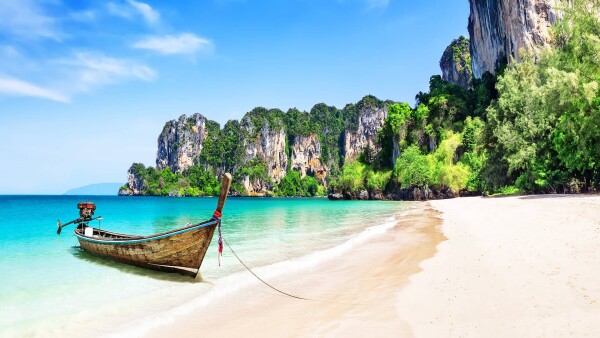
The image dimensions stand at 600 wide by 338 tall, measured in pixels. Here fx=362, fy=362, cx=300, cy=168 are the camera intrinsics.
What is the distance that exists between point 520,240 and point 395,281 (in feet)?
17.1

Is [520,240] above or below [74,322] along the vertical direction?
above

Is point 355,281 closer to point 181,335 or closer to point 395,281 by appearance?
point 395,281

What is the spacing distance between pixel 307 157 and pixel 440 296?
599ft

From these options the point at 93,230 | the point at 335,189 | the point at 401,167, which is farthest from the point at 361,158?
the point at 93,230

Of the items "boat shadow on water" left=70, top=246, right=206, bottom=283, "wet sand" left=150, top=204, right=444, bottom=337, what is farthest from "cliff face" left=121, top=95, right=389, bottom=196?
"wet sand" left=150, top=204, right=444, bottom=337

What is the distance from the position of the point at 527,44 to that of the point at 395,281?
56.4 meters

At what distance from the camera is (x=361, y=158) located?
294 ft

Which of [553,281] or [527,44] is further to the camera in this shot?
[527,44]

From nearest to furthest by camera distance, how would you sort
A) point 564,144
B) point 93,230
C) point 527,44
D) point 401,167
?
1. point 93,230
2. point 564,144
3. point 527,44
4. point 401,167

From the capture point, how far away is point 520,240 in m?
11.0

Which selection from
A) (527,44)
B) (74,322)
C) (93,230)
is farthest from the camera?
(527,44)

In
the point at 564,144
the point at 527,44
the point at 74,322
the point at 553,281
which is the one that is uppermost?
the point at 527,44

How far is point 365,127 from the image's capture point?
598ft

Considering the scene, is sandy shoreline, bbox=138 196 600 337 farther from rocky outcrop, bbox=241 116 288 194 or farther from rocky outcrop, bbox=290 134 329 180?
rocky outcrop, bbox=290 134 329 180
